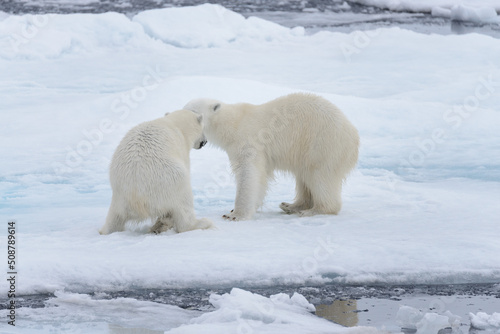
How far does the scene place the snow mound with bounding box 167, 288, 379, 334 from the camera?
2.71 meters

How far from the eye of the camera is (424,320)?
108 inches

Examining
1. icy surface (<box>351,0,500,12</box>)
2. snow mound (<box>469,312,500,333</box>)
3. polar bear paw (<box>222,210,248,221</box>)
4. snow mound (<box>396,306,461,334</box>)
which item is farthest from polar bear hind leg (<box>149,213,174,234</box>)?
icy surface (<box>351,0,500,12</box>)

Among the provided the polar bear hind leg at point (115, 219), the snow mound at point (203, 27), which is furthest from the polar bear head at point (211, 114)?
the snow mound at point (203, 27)

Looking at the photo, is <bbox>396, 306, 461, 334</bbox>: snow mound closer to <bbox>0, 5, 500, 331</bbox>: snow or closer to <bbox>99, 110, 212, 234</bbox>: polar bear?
<bbox>0, 5, 500, 331</bbox>: snow

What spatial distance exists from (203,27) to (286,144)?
954 centimetres

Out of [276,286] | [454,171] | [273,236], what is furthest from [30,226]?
[454,171]

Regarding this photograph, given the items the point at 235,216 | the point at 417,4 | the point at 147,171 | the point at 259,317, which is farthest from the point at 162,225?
the point at 417,4

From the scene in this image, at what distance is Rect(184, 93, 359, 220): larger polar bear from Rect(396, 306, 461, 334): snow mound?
1805mm

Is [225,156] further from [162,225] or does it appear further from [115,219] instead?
[115,219]

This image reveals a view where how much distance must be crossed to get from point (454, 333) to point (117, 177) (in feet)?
6.72

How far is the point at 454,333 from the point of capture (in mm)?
2705

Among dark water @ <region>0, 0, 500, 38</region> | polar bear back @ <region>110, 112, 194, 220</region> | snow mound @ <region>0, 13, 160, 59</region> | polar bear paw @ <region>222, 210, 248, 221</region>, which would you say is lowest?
polar bear paw @ <region>222, 210, 248, 221</region>

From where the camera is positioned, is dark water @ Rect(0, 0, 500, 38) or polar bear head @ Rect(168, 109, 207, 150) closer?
polar bear head @ Rect(168, 109, 207, 150)

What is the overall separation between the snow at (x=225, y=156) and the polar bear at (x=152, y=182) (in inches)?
4.8
